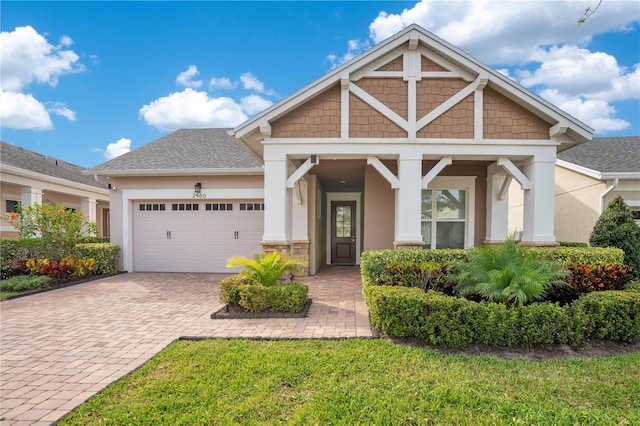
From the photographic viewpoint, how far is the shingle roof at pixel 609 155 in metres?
Result: 10.1

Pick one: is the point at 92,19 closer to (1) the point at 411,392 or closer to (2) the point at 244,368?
(2) the point at 244,368

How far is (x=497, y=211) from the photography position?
29.2 feet

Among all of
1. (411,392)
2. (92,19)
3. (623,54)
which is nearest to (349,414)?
(411,392)

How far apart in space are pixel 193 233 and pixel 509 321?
894 centimetres

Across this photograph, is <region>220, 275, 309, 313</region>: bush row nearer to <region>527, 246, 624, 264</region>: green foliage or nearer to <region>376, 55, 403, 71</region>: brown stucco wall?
<region>527, 246, 624, 264</region>: green foliage

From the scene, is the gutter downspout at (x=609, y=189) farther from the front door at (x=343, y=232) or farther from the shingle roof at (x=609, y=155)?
the front door at (x=343, y=232)

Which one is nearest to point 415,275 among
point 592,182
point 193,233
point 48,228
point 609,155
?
point 193,233

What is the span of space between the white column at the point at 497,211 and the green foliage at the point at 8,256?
523 inches

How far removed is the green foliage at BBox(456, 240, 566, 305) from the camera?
4262 mm

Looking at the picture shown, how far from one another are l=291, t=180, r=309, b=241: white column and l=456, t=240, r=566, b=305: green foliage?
4.88 meters

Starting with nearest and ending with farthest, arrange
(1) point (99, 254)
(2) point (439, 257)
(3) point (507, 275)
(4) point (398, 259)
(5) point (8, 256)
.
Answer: (3) point (507, 275) → (4) point (398, 259) → (2) point (439, 257) → (5) point (8, 256) → (1) point (99, 254)

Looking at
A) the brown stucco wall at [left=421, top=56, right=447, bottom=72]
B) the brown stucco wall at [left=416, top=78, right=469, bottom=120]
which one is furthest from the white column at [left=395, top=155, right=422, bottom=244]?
the brown stucco wall at [left=421, top=56, right=447, bottom=72]

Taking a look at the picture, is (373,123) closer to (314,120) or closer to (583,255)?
(314,120)

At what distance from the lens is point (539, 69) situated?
11.2 metres
